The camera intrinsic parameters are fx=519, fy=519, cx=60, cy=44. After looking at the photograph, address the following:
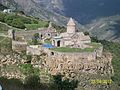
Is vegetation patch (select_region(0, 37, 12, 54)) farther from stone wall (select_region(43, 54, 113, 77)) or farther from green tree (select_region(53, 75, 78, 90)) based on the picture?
green tree (select_region(53, 75, 78, 90))

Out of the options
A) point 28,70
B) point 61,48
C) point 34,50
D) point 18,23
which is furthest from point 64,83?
point 18,23

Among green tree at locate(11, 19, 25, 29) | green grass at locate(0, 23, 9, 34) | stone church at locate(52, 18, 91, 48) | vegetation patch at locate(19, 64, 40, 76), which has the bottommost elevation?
vegetation patch at locate(19, 64, 40, 76)

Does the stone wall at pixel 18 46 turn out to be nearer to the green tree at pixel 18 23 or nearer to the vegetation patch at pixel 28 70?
the vegetation patch at pixel 28 70

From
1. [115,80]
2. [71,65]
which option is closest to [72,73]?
[71,65]

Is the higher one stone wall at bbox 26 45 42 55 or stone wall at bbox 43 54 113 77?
stone wall at bbox 26 45 42 55

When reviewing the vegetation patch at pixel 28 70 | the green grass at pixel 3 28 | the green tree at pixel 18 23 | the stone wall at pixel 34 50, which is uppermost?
the green tree at pixel 18 23

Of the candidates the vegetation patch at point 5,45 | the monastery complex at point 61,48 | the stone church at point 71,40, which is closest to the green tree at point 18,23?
the monastery complex at point 61,48

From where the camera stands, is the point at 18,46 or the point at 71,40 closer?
the point at 18,46

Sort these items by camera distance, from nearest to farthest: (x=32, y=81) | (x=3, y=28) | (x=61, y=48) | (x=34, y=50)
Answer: (x=32, y=81)
(x=61, y=48)
(x=34, y=50)
(x=3, y=28)

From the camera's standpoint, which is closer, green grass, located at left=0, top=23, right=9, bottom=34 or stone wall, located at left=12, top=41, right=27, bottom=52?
stone wall, located at left=12, top=41, right=27, bottom=52

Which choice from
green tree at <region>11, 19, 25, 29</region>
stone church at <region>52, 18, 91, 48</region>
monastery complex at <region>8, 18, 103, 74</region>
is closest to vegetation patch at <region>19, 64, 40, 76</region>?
monastery complex at <region>8, 18, 103, 74</region>

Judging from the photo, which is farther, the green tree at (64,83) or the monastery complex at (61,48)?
the monastery complex at (61,48)

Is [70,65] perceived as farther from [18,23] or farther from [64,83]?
[18,23]

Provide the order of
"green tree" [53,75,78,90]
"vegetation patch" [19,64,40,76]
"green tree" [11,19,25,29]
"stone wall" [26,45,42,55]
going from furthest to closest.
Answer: "green tree" [11,19,25,29], "stone wall" [26,45,42,55], "vegetation patch" [19,64,40,76], "green tree" [53,75,78,90]
